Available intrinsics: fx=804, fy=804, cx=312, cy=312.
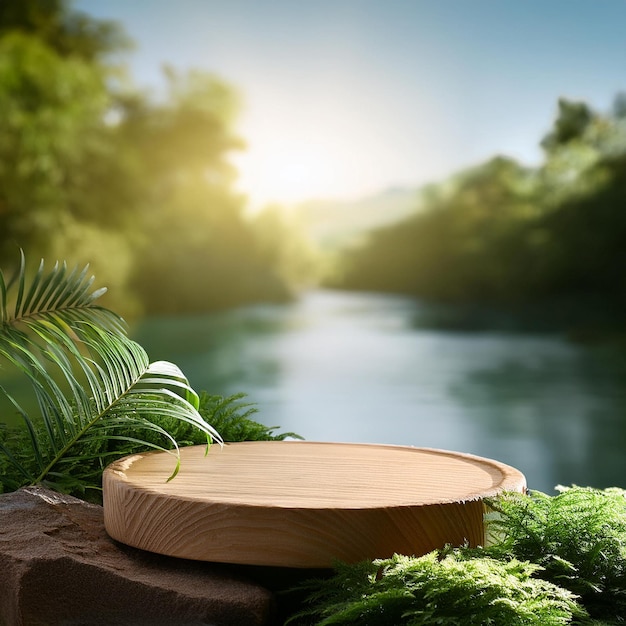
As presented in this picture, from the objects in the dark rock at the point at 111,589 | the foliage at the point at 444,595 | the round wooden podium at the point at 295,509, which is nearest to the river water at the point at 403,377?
the round wooden podium at the point at 295,509

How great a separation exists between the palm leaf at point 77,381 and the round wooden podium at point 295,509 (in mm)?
213

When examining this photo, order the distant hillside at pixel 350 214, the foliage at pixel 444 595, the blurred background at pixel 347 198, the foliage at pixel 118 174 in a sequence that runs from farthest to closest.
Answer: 1. the foliage at pixel 118 174
2. the distant hillside at pixel 350 214
3. the blurred background at pixel 347 198
4. the foliage at pixel 444 595

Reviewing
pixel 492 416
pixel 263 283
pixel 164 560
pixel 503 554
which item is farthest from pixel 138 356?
pixel 263 283

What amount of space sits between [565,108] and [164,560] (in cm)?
679

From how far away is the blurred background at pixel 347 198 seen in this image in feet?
24.1

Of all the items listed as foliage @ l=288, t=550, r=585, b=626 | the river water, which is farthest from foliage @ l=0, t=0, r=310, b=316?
foliage @ l=288, t=550, r=585, b=626

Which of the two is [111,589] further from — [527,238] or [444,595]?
[527,238]

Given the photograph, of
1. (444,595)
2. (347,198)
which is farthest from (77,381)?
(347,198)

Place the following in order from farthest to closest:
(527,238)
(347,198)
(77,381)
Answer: (527,238), (347,198), (77,381)

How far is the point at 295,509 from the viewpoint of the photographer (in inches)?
54.9

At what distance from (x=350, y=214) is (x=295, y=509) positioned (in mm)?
6364

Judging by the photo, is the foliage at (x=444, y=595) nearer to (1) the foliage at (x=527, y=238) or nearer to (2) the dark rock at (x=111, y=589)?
(2) the dark rock at (x=111, y=589)

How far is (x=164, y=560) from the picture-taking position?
161 centimetres

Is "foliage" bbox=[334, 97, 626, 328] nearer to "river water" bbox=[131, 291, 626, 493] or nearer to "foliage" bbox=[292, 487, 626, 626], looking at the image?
"river water" bbox=[131, 291, 626, 493]
